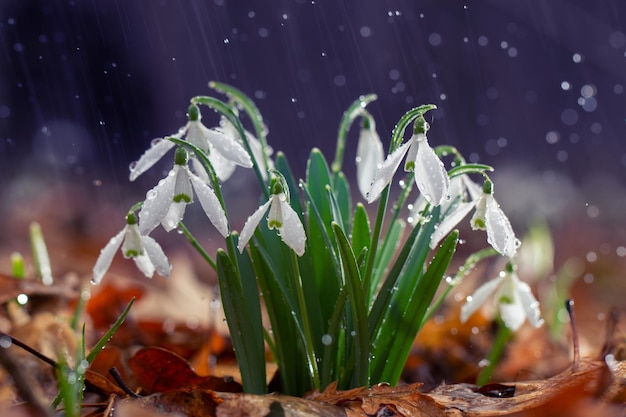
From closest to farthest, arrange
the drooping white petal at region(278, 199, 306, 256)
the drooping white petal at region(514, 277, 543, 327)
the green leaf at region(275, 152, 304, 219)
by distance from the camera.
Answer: the drooping white petal at region(278, 199, 306, 256) < the green leaf at region(275, 152, 304, 219) < the drooping white petal at region(514, 277, 543, 327)

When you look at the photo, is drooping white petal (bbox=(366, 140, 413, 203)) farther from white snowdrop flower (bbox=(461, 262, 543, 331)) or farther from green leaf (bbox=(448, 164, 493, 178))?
white snowdrop flower (bbox=(461, 262, 543, 331))

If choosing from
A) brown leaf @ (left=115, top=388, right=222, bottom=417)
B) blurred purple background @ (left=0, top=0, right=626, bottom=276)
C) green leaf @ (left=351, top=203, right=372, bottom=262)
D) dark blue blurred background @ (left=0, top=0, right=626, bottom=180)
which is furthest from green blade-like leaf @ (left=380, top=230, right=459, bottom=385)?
dark blue blurred background @ (left=0, top=0, right=626, bottom=180)

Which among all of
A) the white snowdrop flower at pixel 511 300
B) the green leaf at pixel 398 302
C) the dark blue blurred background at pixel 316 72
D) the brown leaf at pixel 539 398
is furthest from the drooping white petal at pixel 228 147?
the dark blue blurred background at pixel 316 72

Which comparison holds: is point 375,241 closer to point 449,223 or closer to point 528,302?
point 449,223

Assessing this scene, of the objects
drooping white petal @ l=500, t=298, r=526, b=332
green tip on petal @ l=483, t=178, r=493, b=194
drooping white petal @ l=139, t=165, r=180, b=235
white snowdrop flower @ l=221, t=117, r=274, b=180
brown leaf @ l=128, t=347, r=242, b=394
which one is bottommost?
drooping white petal @ l=500, t=298, r=526, b=332

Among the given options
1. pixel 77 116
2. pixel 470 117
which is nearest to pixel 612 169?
pixel 470 117

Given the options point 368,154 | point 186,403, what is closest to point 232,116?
point 368,154

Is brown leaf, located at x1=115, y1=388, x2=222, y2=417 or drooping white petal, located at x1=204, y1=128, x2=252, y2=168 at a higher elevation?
drooping white petal, located at x1=204, y1=128, x2=252, y2=168
